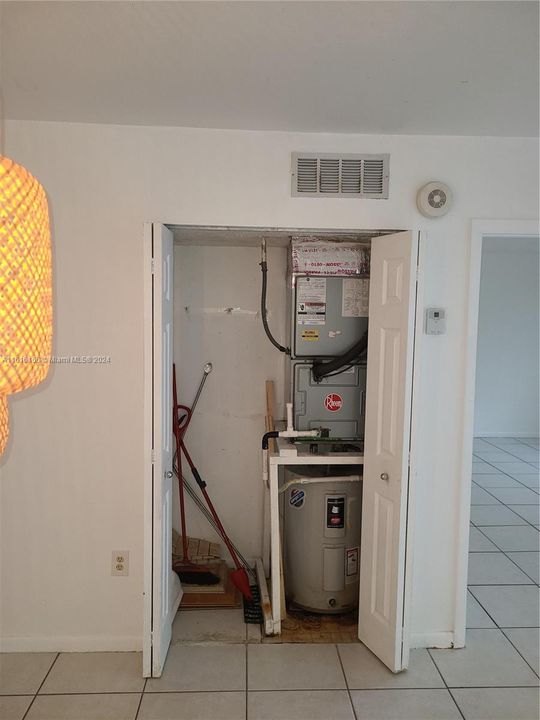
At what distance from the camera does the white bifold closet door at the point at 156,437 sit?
2283 mm

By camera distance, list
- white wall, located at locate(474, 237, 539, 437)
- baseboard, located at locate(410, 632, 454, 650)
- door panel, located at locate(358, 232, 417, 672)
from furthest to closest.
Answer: white wall, located at locate(474, 237, 539, 437) → baseboard, located at locate(410, 632, 454, 650) → door panel, located at locate(358, 232, 417, 672)

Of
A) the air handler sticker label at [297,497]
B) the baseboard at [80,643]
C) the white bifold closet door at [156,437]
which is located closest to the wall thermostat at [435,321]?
the air handler sticker label at [297,497]

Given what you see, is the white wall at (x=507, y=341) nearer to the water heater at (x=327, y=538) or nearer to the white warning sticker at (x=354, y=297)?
the water heater at (x=327, y=538)

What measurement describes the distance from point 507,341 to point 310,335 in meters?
5.16

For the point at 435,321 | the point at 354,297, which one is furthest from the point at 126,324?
the point at 435,321

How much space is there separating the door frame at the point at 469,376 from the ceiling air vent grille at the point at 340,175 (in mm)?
522

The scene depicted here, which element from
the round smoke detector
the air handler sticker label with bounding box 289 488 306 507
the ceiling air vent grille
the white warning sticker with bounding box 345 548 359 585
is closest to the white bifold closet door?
the ceiling air vent grille

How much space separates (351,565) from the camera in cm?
294

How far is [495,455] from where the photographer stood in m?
6.18

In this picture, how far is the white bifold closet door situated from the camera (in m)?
2.28

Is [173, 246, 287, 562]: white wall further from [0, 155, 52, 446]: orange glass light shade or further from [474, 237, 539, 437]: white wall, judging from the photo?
[474, 237, 539, 437]: white wall

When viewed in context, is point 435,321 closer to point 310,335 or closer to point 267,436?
point 310,335

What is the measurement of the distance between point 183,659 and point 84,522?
33.1 inches

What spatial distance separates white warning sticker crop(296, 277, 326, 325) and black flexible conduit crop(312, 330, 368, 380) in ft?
0.69
